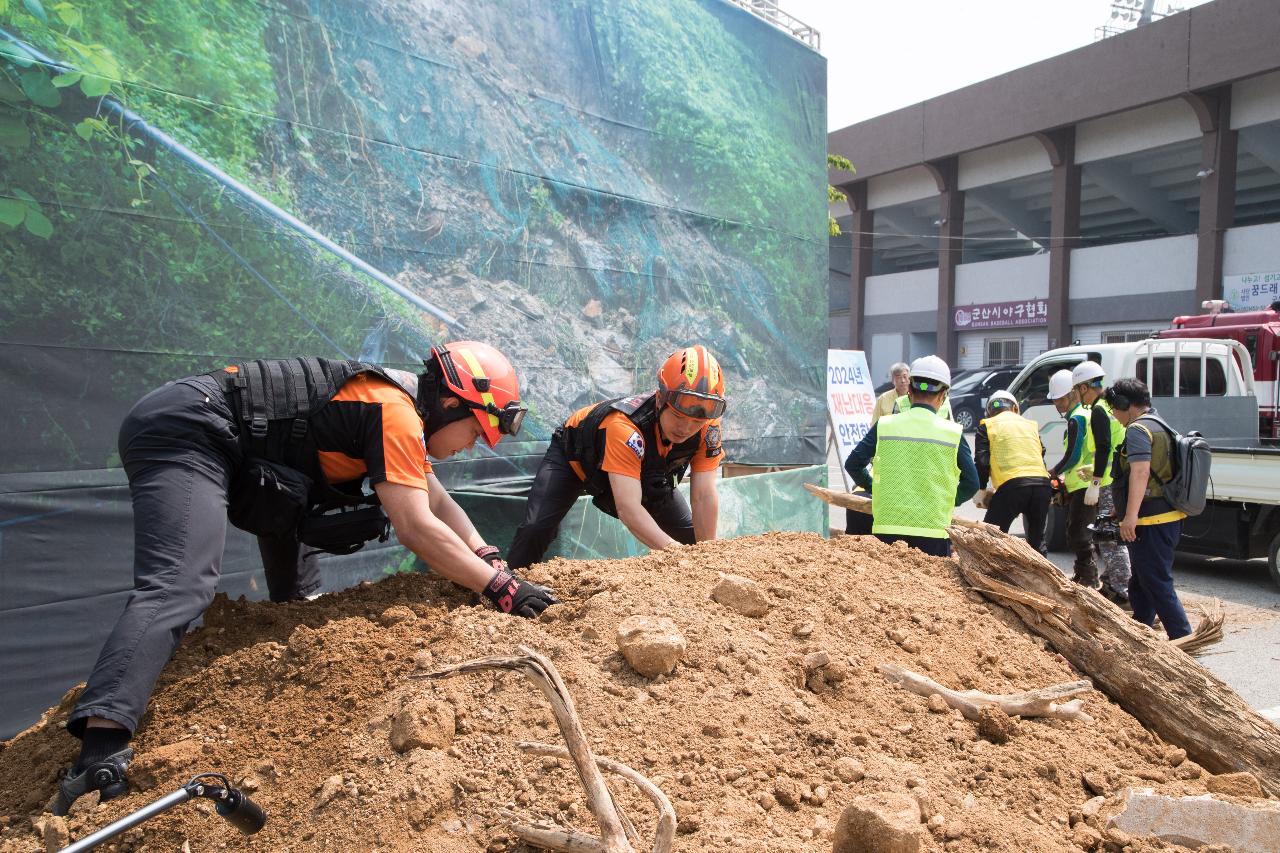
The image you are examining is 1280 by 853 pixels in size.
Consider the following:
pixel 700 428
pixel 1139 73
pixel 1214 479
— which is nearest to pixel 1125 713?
pixel 700 428

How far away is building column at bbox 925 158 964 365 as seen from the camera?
1024 inches

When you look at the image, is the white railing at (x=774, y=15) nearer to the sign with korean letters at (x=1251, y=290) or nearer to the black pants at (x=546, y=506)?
the black pants at (x=546, y=506)

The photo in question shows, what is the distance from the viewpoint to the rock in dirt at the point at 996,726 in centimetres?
246

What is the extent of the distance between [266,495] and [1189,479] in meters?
5.07

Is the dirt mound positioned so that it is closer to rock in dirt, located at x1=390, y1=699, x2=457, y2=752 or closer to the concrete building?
rock in dirt, located at x1=390, y1=699, x2=457, y2=752

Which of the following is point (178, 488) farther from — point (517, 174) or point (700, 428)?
point (517, 174)

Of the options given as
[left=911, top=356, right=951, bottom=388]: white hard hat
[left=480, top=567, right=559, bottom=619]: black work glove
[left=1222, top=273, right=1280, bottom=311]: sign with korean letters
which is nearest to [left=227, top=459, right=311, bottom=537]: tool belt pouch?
[left=480, top=567, right=559, bottom=619]: black work glove

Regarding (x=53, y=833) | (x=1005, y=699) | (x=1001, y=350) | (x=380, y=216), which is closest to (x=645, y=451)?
(x=1005, y=699)

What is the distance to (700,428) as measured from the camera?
4.32 metres

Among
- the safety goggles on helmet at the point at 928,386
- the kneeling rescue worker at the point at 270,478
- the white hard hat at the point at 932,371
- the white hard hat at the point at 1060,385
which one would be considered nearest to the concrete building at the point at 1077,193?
the white hard hat at the point at 1060,385

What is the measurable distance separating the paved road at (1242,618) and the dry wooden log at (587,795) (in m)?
3.35

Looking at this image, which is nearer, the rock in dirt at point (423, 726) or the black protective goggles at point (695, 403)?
the rock in dirt at point (423, 726)

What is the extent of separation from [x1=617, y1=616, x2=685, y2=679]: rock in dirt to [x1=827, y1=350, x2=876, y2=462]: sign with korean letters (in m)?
7.66

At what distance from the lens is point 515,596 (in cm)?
277
